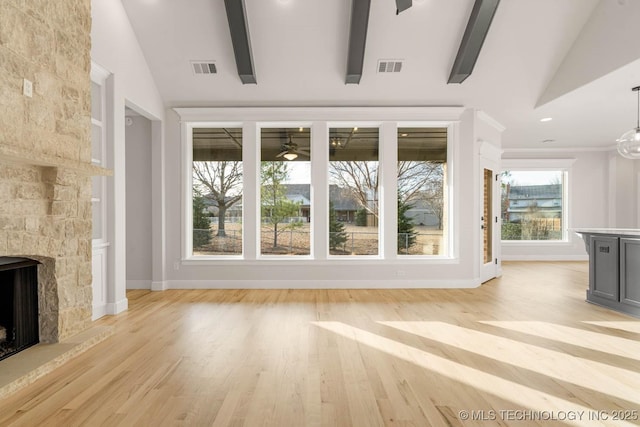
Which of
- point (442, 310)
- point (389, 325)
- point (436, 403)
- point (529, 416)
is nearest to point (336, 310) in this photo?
point (389, 325)

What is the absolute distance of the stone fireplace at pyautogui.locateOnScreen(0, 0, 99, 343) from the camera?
2557 millimetres

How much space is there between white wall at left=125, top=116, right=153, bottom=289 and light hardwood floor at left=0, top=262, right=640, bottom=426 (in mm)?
1124

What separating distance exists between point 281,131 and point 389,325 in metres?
3.47

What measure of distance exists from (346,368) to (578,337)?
2.37 meters

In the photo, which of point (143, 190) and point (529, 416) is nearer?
point (529, 416)

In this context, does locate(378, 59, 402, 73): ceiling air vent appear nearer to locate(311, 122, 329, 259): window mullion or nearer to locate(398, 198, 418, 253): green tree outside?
locate(311, 122, 329, 259): window mullion

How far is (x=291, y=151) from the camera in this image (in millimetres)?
5621

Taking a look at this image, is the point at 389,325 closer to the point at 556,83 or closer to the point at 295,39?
the point at 295,39

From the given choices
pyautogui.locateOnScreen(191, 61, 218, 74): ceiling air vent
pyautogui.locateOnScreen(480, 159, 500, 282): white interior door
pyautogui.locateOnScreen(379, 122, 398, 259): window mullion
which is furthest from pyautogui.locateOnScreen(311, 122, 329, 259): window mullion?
pyautogui.locateOnScreen(480, 159, 500, 282): white interior door

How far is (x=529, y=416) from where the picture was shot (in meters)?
2.03

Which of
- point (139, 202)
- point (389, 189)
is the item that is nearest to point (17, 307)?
point (139, 202)

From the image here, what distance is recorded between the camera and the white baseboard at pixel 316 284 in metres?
A: 5.45

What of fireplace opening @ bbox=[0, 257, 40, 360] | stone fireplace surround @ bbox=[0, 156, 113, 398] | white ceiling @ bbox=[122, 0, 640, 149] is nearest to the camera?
stone fireplace surround @ bbox=[0, 156, 113, 398]

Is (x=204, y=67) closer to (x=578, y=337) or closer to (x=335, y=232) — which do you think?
(x=335, y=232)
